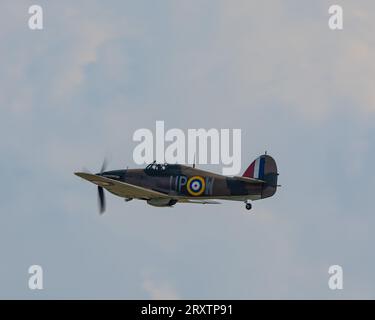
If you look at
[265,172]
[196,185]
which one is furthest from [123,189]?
[265,172]

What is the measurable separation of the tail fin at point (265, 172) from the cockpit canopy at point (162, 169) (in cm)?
303

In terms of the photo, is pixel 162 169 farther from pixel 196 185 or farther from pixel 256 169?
pixel 256 169

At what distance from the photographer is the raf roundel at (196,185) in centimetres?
5700

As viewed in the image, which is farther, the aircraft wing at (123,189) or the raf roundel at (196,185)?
the raf roundel at (196,185)

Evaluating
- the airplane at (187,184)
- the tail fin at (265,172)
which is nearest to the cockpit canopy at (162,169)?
the airplane at (187,184)

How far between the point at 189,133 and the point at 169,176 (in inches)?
83.1

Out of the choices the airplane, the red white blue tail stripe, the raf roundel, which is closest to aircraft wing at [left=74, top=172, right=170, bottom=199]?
the airplane

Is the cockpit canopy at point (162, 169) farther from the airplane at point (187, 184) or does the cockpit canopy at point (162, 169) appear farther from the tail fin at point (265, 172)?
the tail fin at point (265, 172)

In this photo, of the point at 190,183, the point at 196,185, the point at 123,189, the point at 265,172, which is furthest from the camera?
the point at 123,189

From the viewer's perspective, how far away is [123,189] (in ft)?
188

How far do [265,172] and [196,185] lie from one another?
121 inches

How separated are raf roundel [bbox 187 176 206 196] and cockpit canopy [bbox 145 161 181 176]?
0.78 m
